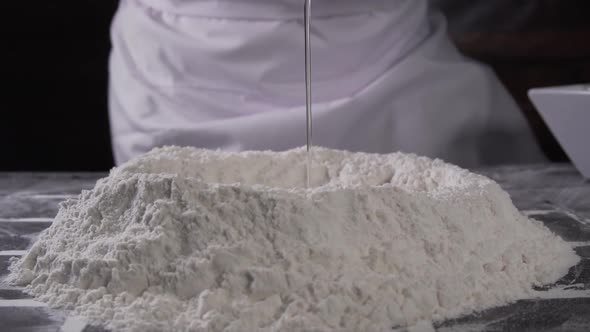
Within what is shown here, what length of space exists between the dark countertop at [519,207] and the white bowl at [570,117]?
5 centimetres

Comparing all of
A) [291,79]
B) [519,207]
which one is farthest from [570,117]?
[291,79]

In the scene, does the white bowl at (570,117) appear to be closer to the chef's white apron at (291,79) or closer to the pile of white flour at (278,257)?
the chef's white apron at (291,79)

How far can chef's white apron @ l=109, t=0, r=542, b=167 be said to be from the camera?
1296 mm

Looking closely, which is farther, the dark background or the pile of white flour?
the dark background

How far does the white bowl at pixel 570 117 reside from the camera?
113 centimetres

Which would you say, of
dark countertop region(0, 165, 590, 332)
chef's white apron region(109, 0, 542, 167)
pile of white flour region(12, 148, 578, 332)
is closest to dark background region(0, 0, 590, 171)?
chef's white apron region(109, 0, 542, 167)

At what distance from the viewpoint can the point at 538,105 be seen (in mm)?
1187

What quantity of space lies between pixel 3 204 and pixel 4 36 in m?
0.84

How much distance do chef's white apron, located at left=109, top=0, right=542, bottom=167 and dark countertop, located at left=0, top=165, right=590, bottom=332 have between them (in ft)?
0.43

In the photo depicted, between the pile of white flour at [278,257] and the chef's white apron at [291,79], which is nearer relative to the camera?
the pile of white flour at [278,257]

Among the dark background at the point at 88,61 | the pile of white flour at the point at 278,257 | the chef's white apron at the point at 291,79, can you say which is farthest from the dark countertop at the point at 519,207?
the dark background at the point at 88,61

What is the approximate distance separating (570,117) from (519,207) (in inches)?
6.4

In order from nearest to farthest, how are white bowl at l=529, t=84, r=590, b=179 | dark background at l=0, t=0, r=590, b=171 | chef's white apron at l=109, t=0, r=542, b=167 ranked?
1. white bowl at l=529, t=84, r=590, b=179
2. chef's white apron at l=109, t=0, r=542, b=167
3. dark background at l=0, t=0, r=590, b=171

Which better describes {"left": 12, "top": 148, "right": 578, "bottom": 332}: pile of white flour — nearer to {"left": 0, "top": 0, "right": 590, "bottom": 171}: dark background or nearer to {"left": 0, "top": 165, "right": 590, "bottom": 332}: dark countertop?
{"left": 0, "top": 165, "right": 590, "bottom": 332}: dark countertop
